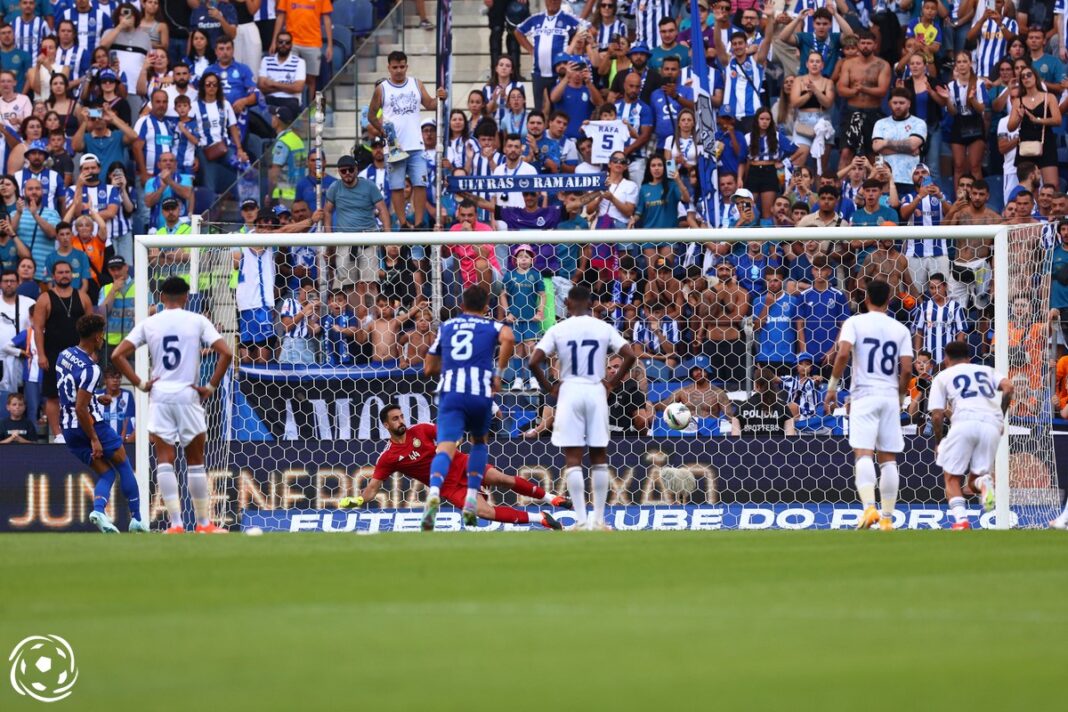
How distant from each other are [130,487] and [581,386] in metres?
4.34

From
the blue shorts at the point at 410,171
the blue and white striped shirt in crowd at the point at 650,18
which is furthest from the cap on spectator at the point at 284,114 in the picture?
the blue and white striped shirt in crowd at the point at 650,18

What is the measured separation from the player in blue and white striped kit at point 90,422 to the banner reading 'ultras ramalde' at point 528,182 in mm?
3856

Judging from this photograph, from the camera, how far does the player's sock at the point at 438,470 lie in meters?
13.6

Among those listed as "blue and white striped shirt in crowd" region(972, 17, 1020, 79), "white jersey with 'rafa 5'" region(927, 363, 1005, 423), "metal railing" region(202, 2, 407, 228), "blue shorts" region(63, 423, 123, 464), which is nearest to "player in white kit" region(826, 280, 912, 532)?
"white jersey with 'rafa 5'" region(927, 363, 1005, 423)

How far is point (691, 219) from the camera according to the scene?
1964 centimetres

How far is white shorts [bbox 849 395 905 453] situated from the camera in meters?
13.9

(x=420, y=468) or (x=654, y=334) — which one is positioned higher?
(x=654, y=334)

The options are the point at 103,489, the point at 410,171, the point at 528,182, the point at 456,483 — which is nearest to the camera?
the point at 103,489

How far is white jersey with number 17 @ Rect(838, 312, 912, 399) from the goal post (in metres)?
1.99

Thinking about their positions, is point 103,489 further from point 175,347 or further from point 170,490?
point 175,347

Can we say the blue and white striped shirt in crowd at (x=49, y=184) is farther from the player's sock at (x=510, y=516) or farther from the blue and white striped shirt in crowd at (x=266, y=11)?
the player's sock at (x=510, y=516)

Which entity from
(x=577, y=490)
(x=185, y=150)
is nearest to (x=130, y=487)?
(x=577, y=490)

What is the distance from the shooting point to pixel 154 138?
21250 mm

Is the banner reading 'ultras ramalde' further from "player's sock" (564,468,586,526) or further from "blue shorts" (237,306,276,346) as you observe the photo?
"player's sock" (564,468,586,526)
